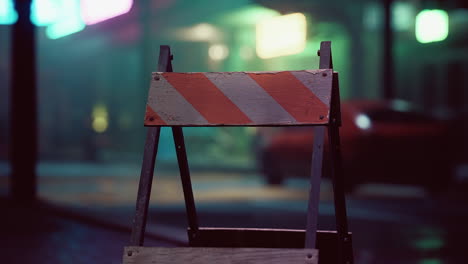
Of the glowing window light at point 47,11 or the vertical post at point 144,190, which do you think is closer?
the vertical post at point 144,190

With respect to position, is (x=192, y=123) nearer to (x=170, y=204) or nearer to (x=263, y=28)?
(x=170, y=204)

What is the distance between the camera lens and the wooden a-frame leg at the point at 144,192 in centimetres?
392

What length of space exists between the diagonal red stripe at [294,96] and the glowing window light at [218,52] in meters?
30.8

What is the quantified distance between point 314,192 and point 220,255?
500 millimetres

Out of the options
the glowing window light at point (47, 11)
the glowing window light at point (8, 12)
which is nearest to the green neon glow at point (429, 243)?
the glowing window light at point (8, 12)

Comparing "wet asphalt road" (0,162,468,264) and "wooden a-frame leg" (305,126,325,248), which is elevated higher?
"wooden a-frame leg" (305,126,325,248)

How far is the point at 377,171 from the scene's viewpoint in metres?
14.2

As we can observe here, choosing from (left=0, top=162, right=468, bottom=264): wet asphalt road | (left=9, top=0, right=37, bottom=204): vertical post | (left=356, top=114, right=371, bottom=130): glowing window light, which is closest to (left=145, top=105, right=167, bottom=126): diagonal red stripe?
(left=0, top=162, right=468, bottom=264): wet asphalt road

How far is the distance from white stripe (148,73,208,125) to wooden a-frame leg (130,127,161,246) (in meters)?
→ 0.11

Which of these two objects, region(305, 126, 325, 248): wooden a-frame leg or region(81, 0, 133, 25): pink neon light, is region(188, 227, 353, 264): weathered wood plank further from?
region(81, 0, 133, 25): pink neon light

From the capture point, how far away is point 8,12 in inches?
496

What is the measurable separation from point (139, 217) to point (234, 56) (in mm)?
30617

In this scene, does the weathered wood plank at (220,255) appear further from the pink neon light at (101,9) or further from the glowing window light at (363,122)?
the pink neon light at (101,9)

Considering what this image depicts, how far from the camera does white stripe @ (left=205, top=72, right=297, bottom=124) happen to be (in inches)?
152
